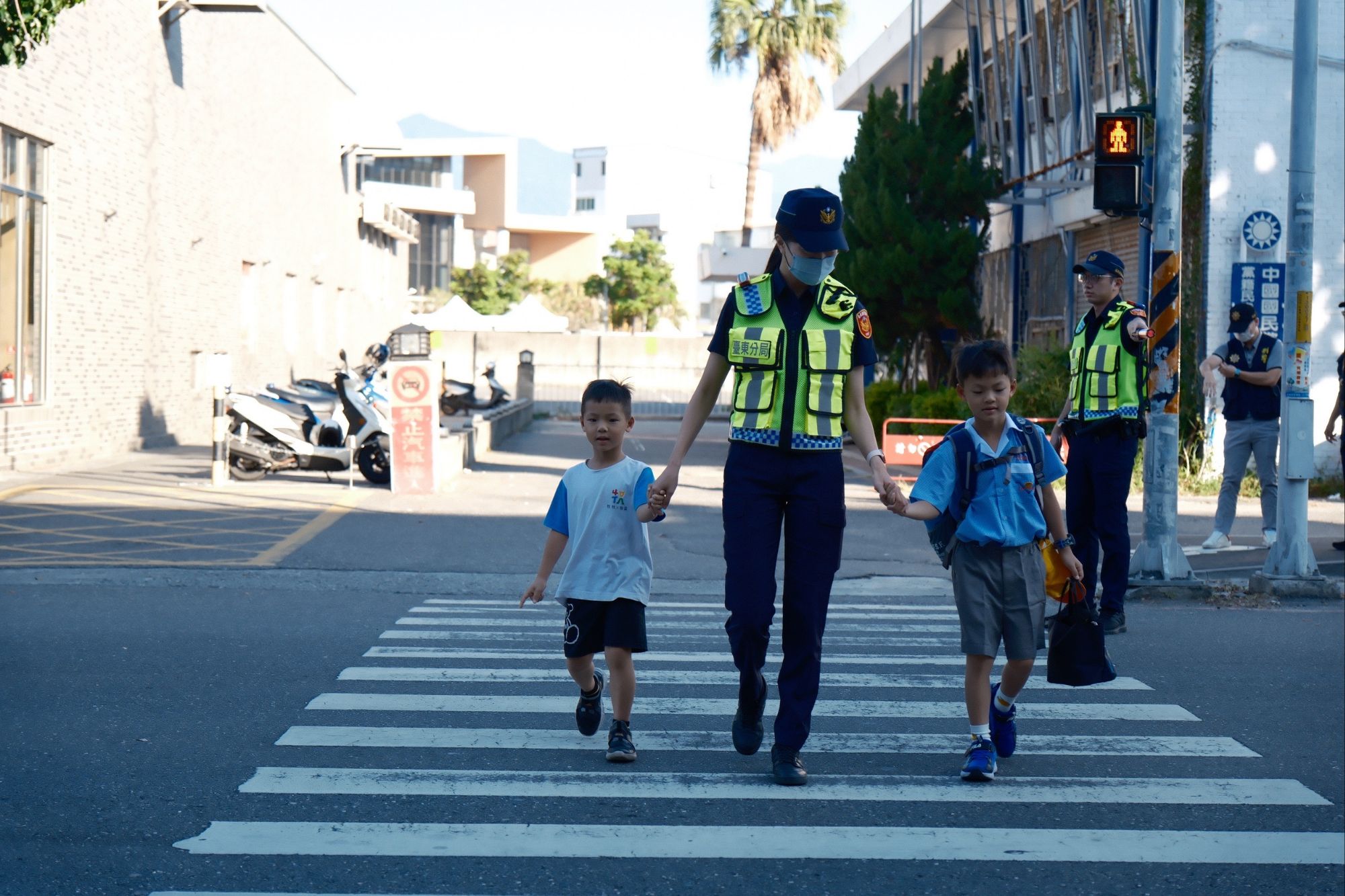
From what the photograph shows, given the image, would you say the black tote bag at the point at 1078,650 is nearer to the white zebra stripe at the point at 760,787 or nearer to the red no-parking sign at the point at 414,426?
the white zebra stripe at the point at 760,787

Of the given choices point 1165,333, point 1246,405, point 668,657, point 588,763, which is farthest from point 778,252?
point 1246,405

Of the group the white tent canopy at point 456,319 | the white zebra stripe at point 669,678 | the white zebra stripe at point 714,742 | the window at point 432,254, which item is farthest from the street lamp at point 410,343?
the window at point 432,254

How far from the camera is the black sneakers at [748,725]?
5.67 metres

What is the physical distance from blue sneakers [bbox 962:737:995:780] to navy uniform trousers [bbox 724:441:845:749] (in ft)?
2.11

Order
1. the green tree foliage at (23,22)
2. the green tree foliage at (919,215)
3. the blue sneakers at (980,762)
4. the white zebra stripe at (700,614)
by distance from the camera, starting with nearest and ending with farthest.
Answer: the blue sneakers at (980,762)
the white zebra stripe at (700,614)
the green tree foliage at (23,22)
the green tree foliage at (919,215)

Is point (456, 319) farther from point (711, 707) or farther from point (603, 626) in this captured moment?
point (603, 626)

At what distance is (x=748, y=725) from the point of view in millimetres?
5715

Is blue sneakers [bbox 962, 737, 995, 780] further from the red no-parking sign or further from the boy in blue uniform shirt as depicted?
the red no-parking sign

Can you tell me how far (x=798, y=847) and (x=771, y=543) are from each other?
111 cm

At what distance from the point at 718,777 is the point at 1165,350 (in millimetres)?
6190

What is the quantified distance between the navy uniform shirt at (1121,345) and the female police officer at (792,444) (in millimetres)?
3172

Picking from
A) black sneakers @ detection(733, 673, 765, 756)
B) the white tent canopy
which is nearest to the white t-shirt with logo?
black sneakers @ detection(733, 673, 765, 756)

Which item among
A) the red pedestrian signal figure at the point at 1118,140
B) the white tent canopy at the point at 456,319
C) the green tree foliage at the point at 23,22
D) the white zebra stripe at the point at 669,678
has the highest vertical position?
the green tree foliage at the point at 23,22

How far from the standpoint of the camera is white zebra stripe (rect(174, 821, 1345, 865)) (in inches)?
184
